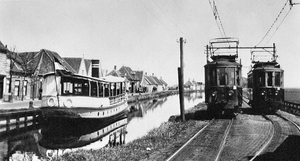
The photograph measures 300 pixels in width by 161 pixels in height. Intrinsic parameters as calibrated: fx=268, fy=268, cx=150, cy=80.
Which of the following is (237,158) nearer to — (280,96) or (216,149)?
(216,149)

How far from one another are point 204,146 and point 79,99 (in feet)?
32.4

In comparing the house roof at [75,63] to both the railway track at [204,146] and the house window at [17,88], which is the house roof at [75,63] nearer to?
the house window at [17,88]

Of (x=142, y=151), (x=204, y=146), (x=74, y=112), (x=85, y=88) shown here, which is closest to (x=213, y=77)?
(x=204, y=146)

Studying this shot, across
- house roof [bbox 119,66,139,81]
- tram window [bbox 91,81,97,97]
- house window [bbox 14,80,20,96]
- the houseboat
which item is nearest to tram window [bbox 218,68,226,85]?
the houseboat

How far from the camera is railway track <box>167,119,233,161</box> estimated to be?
28.1 ft

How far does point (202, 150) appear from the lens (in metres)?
9.37

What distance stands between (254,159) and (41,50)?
3547 centimetres

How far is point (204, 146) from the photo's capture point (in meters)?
9.92

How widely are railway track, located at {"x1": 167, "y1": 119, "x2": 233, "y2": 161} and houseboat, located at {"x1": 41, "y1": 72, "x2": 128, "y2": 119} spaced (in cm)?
823

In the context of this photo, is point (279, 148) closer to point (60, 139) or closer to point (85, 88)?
point (60, 139)

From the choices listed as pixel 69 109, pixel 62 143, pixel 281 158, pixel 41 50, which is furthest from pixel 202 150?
pixel 41 50

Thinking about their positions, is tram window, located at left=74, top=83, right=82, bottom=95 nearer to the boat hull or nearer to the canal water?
the boat hull

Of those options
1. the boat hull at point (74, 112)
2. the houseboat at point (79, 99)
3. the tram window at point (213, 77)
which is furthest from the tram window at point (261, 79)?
the boat hull at point (74, 112)

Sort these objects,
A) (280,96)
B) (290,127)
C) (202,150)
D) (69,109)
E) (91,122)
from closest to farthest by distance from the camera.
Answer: (202,150)
(290,127)
(69,109)
(91,122)
(280,96)
